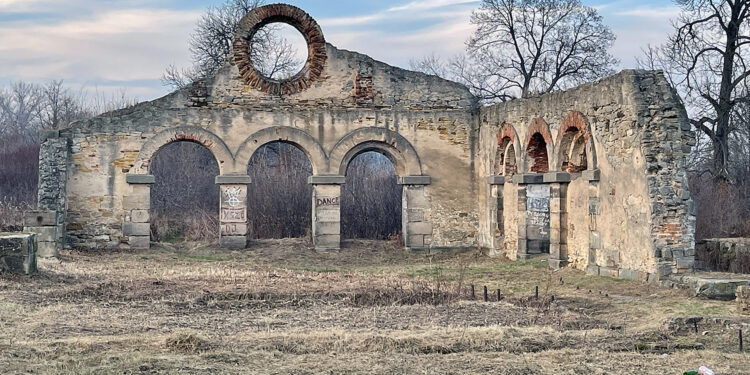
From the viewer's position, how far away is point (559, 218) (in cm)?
1559

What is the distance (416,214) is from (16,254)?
938cm

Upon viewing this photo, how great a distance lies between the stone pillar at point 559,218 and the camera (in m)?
15.6

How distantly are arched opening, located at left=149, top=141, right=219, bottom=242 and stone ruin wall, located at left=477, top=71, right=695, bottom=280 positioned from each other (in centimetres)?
1123

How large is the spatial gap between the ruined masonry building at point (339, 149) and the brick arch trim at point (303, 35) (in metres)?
0.02

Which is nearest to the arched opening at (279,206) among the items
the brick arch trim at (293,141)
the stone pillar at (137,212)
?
the brick arch trim at (293,141)

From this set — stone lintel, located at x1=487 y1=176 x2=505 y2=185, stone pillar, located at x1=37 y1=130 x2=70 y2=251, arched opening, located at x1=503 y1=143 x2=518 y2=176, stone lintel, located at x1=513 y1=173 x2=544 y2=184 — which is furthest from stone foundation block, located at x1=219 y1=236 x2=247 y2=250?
stone lintel, located at x1=513 y1=173 x2=544 y2=184

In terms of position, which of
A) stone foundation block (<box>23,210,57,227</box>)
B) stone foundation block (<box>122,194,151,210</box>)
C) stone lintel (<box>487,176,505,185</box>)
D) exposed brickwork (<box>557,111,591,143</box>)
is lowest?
stone foundation block (<box>23,210,57,227</box>)

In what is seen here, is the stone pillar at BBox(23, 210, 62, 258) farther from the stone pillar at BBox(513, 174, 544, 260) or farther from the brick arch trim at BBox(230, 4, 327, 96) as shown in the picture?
the stone pillar at BBox(513, 174, 544, 260)

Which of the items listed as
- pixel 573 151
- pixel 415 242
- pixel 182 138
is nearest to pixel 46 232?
pixel 182 138

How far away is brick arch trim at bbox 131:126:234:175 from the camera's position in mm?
18906

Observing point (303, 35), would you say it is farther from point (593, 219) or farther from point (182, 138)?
point (593, 219)

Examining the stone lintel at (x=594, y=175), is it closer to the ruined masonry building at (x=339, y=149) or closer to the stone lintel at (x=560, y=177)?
the ruined masonry building at (x=339, y=149)

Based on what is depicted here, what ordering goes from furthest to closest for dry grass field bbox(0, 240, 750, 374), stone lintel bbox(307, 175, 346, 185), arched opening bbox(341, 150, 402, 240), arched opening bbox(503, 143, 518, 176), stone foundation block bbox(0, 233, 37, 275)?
1. arched opening bbox(341, 150, 402, 240)
2. stone lintel bbox(307, 175, 346, 185)
3. arched opening bbox(503, 143, 518, 176)
4. stone foundation block bbox(0, 233, 37, 275)
5. dry grass field bbox(0, 240, 750, 374)

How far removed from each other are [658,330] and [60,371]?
6009 mm
